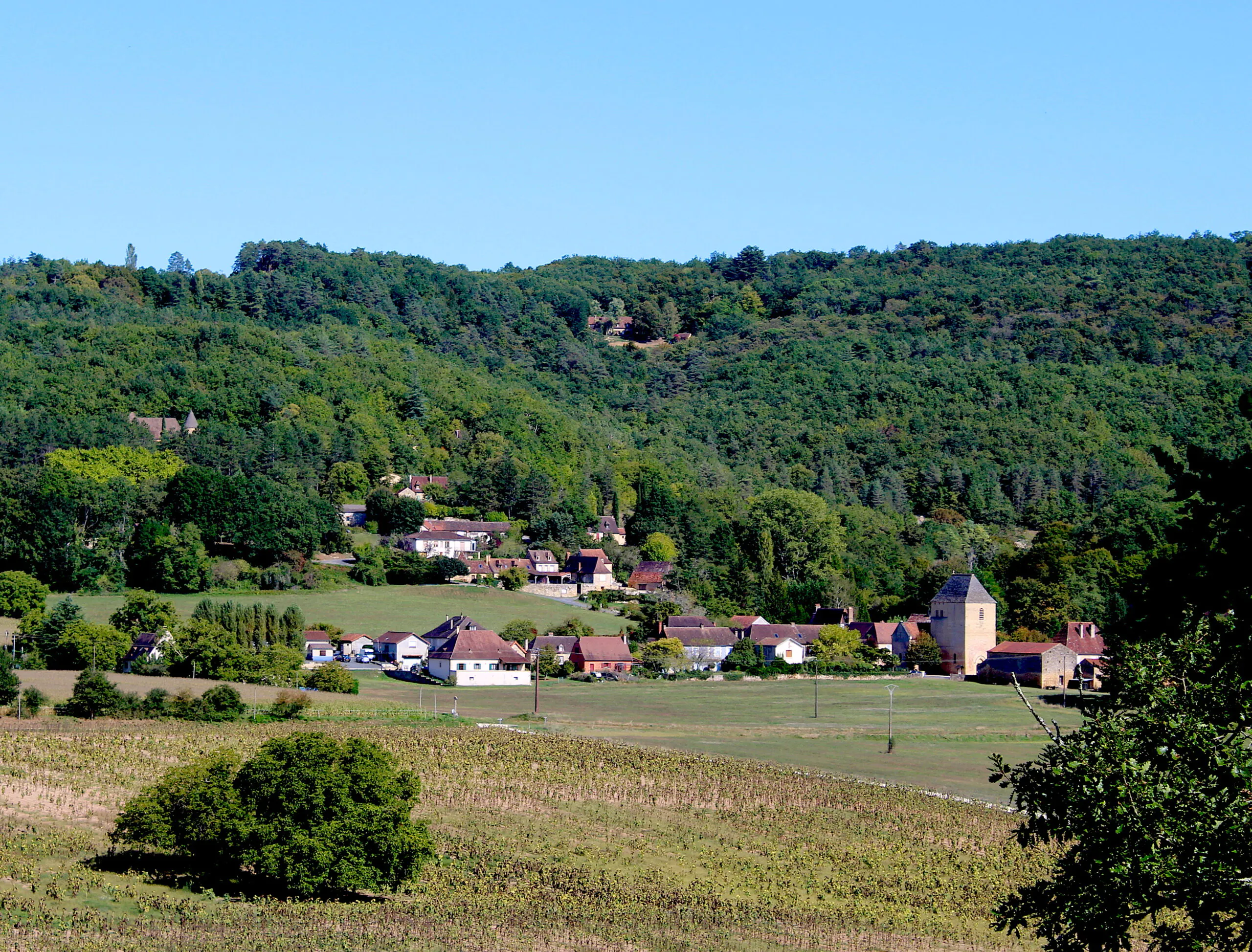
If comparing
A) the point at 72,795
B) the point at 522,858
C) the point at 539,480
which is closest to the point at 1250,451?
the point at 522,858

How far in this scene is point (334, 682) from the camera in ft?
220

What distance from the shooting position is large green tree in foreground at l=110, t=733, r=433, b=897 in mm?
28281

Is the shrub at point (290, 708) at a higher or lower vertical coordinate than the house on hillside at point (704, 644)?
lower

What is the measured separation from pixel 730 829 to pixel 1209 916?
81.3 feet

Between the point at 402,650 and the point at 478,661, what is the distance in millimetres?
6683

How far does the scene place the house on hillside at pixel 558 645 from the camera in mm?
84250

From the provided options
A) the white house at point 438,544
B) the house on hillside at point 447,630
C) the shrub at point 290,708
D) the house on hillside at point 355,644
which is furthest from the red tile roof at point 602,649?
the white house at point 438,544

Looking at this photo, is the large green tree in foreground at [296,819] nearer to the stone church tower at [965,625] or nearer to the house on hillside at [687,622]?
the house on hillside at [687,622]

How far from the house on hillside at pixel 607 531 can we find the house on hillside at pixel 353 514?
19588mm

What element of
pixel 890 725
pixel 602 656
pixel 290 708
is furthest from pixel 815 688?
pixel 290 708

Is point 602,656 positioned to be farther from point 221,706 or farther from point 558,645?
point 221,706

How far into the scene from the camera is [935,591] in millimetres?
102812

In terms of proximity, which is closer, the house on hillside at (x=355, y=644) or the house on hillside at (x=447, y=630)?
the house on hillside at (x=447, y=630)

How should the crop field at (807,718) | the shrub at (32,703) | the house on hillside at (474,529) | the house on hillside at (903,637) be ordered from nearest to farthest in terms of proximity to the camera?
the crop field at (807,718)
the shrub at (32,703)
the house on hillside at (903,637)
the house on hillside at (474,529)
